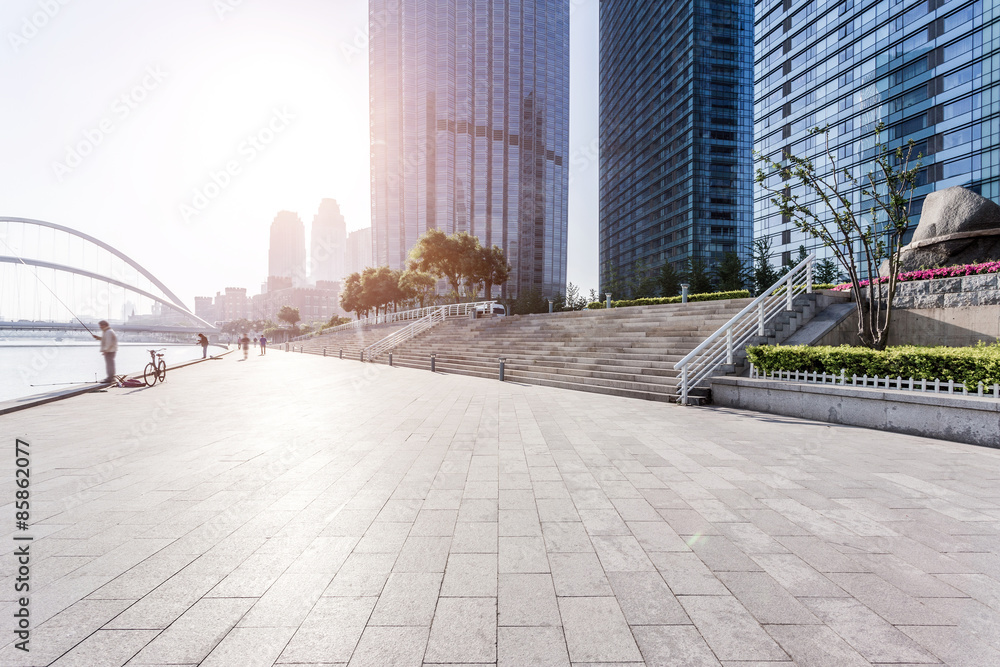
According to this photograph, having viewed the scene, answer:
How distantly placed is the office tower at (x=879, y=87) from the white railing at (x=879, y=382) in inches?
1993

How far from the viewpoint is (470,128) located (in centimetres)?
10925

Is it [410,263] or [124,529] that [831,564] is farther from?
[410,263]

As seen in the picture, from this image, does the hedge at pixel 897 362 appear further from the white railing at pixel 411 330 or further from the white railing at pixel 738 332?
the white railing at pixel 411 330

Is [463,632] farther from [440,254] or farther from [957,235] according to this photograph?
[440,254]

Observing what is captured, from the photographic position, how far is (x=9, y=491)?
4.61 m

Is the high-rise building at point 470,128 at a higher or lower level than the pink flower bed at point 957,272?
higher

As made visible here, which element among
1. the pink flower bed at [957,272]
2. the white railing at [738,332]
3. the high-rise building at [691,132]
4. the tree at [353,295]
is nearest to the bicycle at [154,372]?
the white railing at [738,332]

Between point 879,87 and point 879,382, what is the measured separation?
67.9 meters

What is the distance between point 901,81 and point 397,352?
66.9m

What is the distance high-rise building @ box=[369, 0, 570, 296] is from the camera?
107 metres

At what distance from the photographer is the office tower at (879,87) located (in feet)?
142

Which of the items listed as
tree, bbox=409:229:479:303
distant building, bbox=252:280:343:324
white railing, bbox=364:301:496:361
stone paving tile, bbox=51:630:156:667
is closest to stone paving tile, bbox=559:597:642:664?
stone paving tile, bbox=51:630:156:667

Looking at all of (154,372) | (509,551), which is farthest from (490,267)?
(509,551)

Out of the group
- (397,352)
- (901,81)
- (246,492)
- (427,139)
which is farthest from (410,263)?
(427,139)
